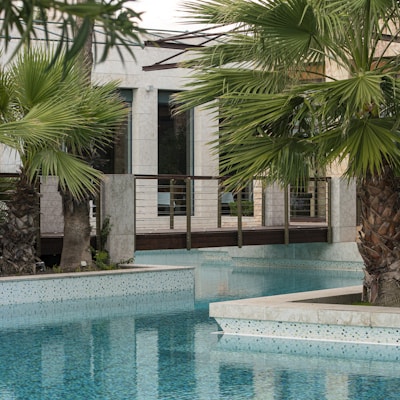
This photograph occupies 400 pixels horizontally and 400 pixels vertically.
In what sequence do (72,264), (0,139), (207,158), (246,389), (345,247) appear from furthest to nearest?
(207,158)
(345,247)
(72,264)
(0,139)
(246,389)

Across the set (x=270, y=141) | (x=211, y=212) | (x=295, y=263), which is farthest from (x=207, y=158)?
(x=270, y=141)

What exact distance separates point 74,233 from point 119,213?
1.38m

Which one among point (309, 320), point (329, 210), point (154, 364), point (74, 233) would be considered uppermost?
point (329, 210)

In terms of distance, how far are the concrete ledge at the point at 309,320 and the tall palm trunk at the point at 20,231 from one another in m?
4.56

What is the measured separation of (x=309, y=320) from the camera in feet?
34.3

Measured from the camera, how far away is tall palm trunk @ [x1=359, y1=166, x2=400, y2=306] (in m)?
10.4

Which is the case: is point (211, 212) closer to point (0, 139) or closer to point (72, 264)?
point (72, 264)

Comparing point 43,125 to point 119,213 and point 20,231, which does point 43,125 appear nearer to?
point 20,231

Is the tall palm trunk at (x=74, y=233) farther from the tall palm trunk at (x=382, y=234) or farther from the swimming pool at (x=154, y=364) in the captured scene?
the tall palm trunk at (x=382, y=234)

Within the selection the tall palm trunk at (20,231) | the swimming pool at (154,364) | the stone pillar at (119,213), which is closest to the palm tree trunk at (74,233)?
the tall palm trunk at (20,231)

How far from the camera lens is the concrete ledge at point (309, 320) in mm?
10023

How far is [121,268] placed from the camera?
16.5m

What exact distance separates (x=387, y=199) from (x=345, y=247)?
36.5 ft

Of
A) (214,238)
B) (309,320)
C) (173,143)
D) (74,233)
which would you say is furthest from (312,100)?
(173,143)
